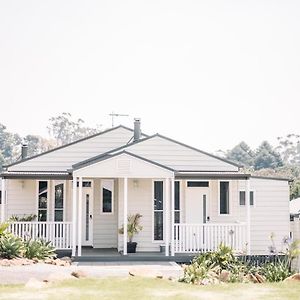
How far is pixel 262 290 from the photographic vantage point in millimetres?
11562

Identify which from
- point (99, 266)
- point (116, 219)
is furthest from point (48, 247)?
point (116, 219)

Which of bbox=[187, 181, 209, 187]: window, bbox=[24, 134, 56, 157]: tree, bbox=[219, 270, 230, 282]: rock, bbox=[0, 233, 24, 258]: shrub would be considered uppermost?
bbox=[24, 134, 56, 157]: tree

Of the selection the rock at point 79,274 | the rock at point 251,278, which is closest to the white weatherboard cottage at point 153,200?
the rock at point 251,278

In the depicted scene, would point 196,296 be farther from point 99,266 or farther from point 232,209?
point 232,209

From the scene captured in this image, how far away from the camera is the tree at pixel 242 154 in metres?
106

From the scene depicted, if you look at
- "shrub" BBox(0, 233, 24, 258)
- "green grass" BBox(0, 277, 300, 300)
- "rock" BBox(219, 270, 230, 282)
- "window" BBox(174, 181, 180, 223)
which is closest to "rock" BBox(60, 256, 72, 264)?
"shrub" BBox(0, 233, 24, 258)

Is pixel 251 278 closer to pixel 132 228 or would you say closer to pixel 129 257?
pixel 129 257

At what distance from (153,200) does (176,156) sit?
82.0 inches

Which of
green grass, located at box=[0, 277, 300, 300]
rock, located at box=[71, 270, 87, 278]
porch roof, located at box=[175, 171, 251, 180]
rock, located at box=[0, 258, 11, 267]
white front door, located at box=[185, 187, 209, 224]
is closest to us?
green grass, located at box=[0, 277, 300, 300]

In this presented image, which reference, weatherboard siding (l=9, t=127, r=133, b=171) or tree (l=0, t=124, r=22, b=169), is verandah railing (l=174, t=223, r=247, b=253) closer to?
weatherboard siding (l=9, t=127, r=133, b=171)

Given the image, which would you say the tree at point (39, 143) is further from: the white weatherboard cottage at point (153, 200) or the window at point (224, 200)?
the window at point (224, 200)

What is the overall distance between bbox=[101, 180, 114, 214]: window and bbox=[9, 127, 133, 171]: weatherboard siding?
160cm

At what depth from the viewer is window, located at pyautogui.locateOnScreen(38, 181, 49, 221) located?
20.8 meters

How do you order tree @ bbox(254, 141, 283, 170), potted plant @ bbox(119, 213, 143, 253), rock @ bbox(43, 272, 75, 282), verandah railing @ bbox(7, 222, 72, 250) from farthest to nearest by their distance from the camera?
tree @ bbox(254, 141, 283, 170) < potted plant @ bbox(119, 213, 143, 253) < verandah railing @ bbox(7, 222, 72, 250) < rock @ bbox(43, 272, 75, 282)
